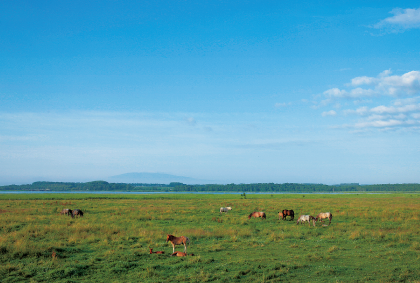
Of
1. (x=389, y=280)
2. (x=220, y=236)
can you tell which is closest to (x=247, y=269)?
(x=389, y=280)

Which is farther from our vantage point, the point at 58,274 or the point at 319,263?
the point at 319,263

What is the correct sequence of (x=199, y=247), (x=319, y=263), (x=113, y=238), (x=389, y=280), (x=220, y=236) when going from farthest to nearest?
1. (x=220, y=236)
2. (x=113, y=238)
3. (x=199, y=247)
4. (x=319, y=263)
5. (x=389, y=280)

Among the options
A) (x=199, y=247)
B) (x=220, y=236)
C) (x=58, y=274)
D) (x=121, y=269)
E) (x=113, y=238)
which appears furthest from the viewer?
(x=220, y=236)

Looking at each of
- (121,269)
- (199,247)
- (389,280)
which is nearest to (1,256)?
(121,269)

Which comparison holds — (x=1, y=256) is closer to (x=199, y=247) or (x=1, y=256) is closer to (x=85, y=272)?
(x=85, y=272)

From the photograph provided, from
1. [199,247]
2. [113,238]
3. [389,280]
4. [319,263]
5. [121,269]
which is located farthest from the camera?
[113,238]

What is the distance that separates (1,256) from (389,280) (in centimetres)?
1712

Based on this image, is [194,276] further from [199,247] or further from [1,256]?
[1,256]

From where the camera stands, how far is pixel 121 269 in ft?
41.7

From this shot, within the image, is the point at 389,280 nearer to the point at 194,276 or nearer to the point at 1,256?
the point at 194,276

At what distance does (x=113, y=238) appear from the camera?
19.8m

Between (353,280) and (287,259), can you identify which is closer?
(353,280)

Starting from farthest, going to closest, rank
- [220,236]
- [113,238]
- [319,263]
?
1. [220,236]
2. [113,238]
3. [319,263]

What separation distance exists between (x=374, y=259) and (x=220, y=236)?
10084mm
